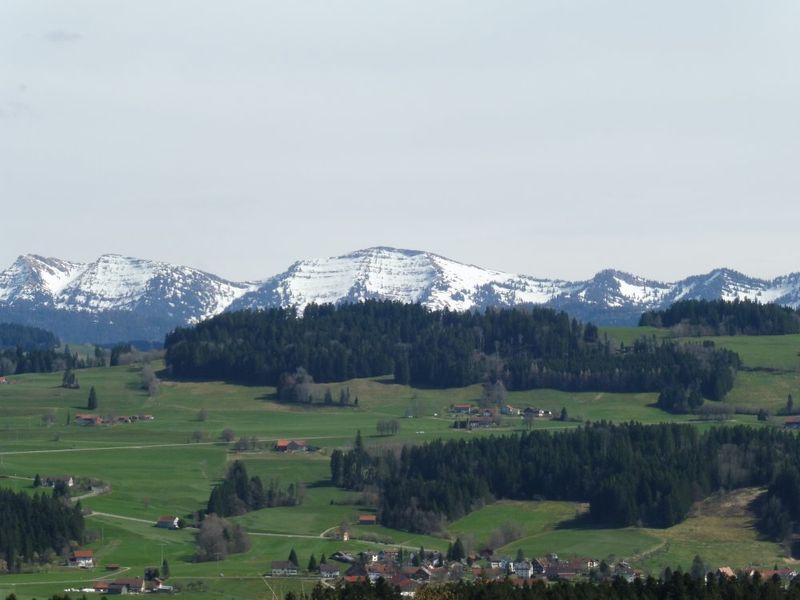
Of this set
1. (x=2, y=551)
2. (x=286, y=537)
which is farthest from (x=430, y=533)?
(x=2, y=551)

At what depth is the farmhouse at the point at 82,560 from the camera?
15909 cm

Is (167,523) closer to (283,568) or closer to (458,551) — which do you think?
(283,568)

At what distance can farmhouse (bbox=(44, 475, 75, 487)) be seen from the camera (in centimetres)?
19080

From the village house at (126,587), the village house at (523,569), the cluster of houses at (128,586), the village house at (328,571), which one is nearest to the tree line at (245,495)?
the village house at (328,571)

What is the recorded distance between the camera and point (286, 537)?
175500 mm

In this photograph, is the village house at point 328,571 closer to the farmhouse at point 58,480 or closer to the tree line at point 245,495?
the tree line at point 245,495

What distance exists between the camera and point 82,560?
15988cm

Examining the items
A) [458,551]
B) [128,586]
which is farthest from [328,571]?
[128,586]

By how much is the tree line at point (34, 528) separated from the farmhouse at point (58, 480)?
13684 millimetres

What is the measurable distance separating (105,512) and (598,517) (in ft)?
156

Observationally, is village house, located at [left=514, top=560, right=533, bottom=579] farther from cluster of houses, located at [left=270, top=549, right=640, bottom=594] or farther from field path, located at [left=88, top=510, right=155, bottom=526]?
field path, located at [left=88, top=510, right=155, bottom=526]

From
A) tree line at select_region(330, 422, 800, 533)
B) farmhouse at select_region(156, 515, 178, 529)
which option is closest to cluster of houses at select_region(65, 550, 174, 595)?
farmhouse at select_region(156, 515, 178, 529)

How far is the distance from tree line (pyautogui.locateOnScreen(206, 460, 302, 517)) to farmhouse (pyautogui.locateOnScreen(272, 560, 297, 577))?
30798 mm

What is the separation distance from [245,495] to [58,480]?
18.8m
